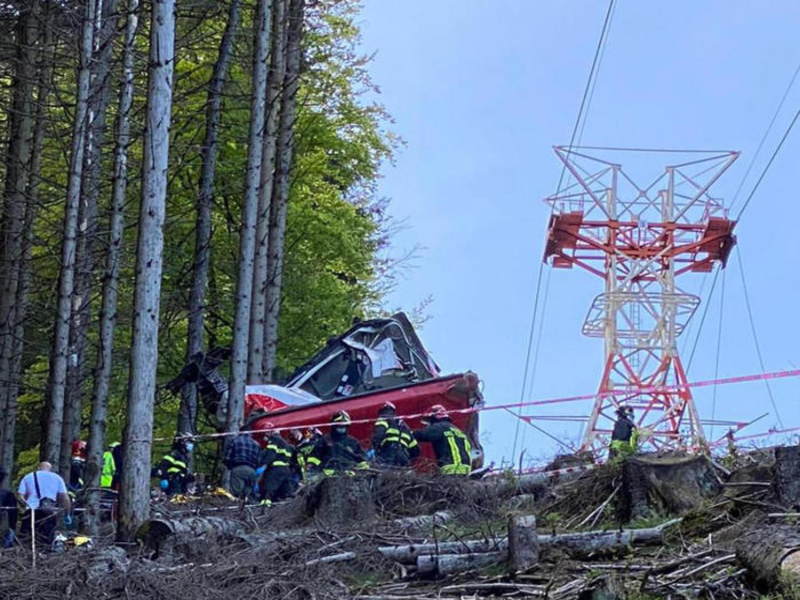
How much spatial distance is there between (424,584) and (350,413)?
392 inches

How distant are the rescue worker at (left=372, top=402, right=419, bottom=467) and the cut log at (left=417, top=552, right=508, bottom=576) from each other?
5865mm

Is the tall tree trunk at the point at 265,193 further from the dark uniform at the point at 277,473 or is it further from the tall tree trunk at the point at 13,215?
the dark uniform at the point at 277,473

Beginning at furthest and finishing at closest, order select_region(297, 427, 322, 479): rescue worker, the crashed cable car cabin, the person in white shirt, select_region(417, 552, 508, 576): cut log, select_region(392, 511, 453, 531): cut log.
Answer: the crashed cable car cabin
select_region(297, 427, 322, 479): rescue worker
the person in white shirt
select_region(392, 511, 453, 531): cut log
select_region(417, 552, 508, 576): cut log

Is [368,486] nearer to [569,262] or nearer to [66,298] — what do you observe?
[66,298]

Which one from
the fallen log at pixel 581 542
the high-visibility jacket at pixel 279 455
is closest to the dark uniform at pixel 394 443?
the high-visibility jacket at pixel 279 455

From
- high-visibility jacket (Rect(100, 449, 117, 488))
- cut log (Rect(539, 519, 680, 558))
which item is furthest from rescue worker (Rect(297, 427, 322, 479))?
cut log (Rect(539, 519, 680, 558))

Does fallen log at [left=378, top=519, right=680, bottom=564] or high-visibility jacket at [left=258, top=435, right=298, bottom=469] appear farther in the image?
high-visibility jacket at [left=258, top=435, right=298, bottom=469]

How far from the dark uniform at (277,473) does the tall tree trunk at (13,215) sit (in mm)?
8794

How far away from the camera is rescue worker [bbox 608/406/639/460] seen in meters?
12.5

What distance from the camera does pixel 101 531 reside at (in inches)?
685

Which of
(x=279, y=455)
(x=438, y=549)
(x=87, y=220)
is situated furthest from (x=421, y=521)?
(x=87, y=220)

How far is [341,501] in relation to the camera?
12.8 meters

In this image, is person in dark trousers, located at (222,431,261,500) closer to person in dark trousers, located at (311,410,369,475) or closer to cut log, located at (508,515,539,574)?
person in dark trousers, located at (311,410,369,475)

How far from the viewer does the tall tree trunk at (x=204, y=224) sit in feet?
80.9
